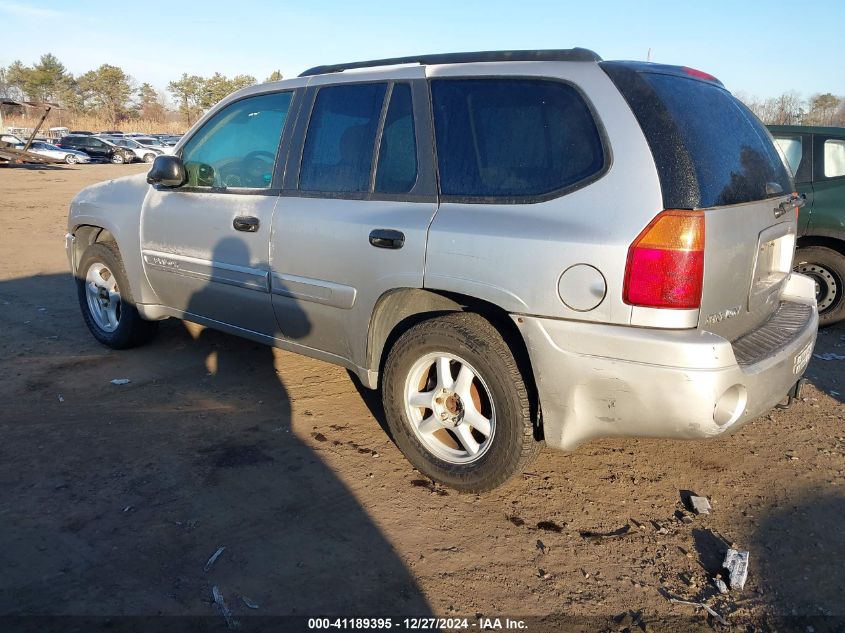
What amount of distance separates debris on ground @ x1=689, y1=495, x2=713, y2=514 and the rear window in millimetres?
1425

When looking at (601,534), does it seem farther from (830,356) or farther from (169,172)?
(830,356)

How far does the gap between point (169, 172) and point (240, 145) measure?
1.66 ft

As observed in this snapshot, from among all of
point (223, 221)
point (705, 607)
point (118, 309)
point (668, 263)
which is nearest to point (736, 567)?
point (705, 607)

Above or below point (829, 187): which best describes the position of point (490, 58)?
above

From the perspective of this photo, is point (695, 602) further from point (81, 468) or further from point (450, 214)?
point (81, 468)

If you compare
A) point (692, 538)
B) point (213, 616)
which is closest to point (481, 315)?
point (692, 538)

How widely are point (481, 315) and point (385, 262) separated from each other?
0.54 meters

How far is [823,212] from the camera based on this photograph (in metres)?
6.01

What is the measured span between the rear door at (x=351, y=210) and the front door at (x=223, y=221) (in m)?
0.18

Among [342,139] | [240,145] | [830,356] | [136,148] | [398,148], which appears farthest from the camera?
[136,148]

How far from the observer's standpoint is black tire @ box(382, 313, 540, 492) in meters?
3.01

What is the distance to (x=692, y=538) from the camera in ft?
9.69

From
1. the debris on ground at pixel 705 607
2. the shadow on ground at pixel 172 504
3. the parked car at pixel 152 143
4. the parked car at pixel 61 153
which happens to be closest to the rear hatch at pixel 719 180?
the debris on ground at pixel 705 607

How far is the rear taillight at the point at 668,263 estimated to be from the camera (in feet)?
8.32
